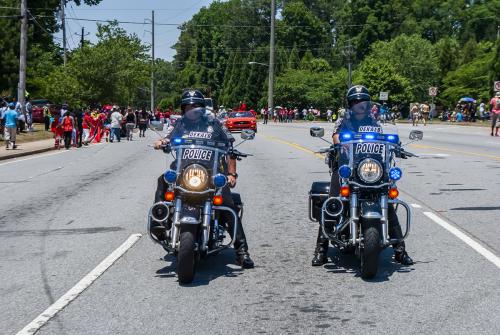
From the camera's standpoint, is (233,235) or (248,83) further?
(248,83)

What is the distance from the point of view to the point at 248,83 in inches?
4291

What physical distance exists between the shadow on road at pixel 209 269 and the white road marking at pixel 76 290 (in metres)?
0.57

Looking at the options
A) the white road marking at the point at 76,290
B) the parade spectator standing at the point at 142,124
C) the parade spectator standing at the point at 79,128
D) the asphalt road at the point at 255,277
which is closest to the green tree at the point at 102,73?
the parade spectator standing at the point at 142,124

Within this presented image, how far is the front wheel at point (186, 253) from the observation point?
273 inches

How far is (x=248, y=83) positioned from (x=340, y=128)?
4006 inches

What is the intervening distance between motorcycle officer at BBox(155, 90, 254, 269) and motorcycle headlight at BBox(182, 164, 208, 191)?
419 millimetres

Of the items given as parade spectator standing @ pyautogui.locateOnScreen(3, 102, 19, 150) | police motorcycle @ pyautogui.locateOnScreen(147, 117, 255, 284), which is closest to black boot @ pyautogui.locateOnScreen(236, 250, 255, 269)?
police motorcycle @ pyautogui.locateOnScreen(147, 117, 255, 284)

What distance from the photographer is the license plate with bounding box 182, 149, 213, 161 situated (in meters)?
7.38

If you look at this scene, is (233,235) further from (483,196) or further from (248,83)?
(248,83)

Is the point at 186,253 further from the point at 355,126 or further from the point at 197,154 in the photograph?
the point at 355,126

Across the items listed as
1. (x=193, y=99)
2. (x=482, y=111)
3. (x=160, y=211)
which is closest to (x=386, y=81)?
(x=482, y=111)

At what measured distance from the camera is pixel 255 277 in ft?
24.3

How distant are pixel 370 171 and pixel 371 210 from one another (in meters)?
0.36

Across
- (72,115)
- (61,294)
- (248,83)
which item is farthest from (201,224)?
(248,83)
